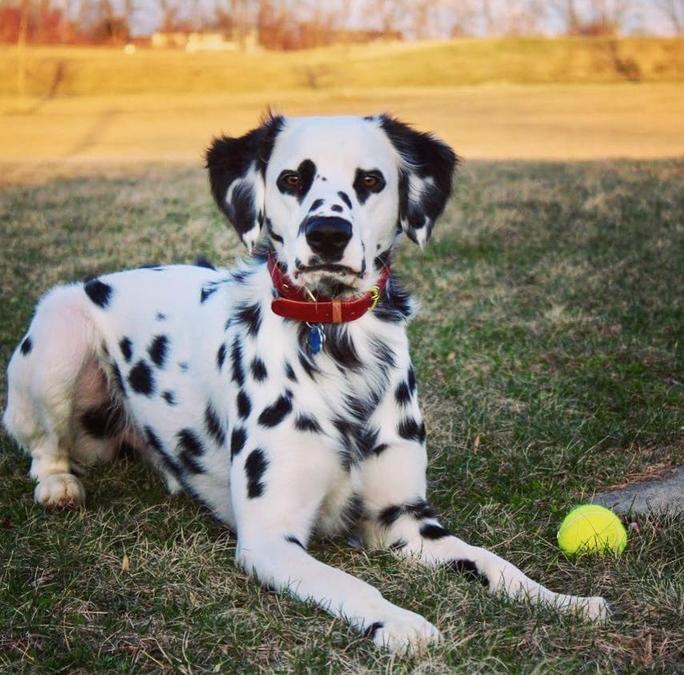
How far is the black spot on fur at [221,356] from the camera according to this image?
150 inches

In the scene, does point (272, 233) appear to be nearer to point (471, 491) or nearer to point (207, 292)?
point (207, 292)

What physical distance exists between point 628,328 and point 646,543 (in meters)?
3.18

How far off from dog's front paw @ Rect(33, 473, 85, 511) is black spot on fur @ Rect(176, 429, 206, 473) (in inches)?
19.6

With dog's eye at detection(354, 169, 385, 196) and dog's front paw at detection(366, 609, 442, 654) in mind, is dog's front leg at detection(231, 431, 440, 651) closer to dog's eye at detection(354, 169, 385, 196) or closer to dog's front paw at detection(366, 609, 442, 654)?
dog's front paw at detection(366, 609, 442, 654)

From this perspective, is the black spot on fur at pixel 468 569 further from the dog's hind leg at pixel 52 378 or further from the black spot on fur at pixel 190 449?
the dog's hind leg at pixel 52 378

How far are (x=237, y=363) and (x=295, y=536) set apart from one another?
29.7 inches

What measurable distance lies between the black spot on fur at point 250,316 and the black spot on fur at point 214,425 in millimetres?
400

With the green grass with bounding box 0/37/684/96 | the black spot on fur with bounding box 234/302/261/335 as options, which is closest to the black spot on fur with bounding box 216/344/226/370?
the black spot on fur with bounding box 234/302/261/335

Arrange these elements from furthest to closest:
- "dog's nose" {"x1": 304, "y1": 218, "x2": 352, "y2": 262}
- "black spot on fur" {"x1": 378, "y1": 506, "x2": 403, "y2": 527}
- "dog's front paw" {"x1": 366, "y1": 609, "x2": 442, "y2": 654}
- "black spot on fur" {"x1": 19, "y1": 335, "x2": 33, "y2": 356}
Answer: "black spot on fur" {"x1": 19, "y1": 335, "x2": 33, "y2": 356} < "black spot on fur" {"x1": 378, "y1": 506, "x2": 403, "y2": 527} < "dog's nose" {"x1": 304, "y1": 218, "x2": 352, "y2": 262} < "dog's front paw" {"x1": 366, "y1": 609, "x2": 442, "y2": 654}

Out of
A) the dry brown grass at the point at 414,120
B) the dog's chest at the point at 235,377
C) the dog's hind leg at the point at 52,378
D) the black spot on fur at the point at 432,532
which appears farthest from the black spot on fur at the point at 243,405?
the dry brown grass at the point at 414,120

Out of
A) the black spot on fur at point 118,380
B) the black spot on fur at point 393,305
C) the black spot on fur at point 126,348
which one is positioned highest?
the black spot on fur at point 393,305

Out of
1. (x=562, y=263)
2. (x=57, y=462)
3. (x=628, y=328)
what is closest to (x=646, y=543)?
(x=57, y=462)

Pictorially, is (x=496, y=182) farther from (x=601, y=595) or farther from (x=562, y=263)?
(x=601, y=595)

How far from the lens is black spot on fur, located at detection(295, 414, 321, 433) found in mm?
3477
